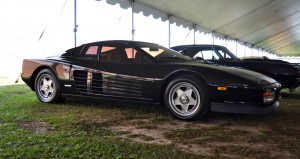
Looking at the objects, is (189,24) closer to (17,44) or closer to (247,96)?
(17,44)

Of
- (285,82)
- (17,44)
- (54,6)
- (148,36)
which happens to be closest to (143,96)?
(285,82)

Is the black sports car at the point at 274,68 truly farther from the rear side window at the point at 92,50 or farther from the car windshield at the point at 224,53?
the rear side window at the point at 92,50

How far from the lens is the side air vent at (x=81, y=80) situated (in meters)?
4.97

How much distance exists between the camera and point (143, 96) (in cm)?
445

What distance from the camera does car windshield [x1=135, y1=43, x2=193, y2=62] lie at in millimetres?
4680

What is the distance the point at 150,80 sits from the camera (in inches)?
173

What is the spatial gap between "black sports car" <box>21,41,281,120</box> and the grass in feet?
0.86

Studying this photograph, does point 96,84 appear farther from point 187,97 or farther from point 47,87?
point 187,97

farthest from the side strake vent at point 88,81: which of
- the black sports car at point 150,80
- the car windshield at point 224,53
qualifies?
the car windshield at point 224,53

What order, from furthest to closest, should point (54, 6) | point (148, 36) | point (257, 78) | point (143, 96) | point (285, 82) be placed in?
point (148, 36) < point (54, 6) < point (285, 82) < point (143, 96) < point (257, 78)

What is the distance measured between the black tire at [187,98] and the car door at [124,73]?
30cm

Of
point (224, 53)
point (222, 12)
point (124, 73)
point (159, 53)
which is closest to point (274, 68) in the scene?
point (224, 53)

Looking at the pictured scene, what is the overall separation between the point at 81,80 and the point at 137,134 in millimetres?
2006

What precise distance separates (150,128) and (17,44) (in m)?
7.04
